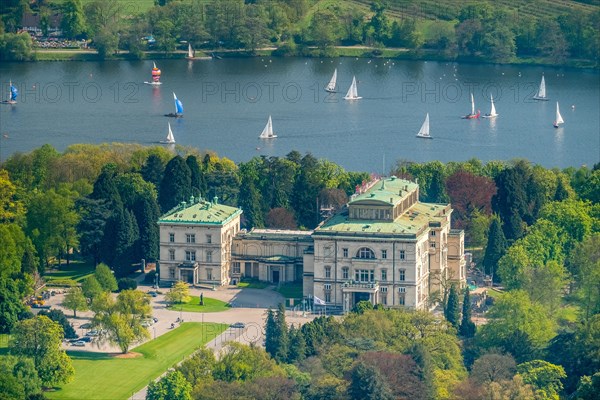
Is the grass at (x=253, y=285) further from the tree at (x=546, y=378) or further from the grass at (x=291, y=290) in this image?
the tree at (x=546, y=378)

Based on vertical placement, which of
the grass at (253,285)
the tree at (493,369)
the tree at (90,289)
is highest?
the tree at (90,289)

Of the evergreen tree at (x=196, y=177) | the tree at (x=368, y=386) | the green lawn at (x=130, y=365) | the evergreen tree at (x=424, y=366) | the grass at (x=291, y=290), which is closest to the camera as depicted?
the tree at (x=368, y=386)

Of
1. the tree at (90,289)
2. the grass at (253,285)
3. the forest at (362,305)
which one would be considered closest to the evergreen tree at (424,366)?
the forest at (362,305)

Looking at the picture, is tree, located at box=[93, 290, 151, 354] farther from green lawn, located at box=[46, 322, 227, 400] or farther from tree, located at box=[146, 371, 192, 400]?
tree, located at box=[146, 371, 192, 400]

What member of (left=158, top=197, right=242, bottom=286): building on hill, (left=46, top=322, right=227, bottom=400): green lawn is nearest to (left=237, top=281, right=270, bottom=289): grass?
(left=158, top=197, right=242, bottom=286): building on hill

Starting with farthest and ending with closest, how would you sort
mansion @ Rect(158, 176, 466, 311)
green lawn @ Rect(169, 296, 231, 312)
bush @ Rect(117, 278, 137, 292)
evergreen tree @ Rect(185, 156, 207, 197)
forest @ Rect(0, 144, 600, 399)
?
evergreen tree @ Rect(185, 156, 207, 197) → bush @ Rect(117, 278, 137, 292) → green lawn @ Rect(169, 296, 231, 312) → mansion @ Rect(158, 176, 466, 311) → forest @ Rect(0, 144, 600, 399)

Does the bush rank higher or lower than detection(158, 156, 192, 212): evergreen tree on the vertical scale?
lower

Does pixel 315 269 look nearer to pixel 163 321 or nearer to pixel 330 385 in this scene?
pixel 163 321
